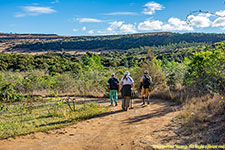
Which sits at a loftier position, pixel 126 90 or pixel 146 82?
pixel 146 82

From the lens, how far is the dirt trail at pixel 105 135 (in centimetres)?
512

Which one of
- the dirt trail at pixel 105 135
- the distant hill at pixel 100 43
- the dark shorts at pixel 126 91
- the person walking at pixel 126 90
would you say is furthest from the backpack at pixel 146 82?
the distant hill at pixel 100 43

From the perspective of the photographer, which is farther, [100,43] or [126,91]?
[100,43]

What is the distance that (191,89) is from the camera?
1125cm

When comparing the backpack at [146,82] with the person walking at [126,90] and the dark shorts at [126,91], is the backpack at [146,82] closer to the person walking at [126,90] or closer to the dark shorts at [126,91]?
the person walking at [126,90]

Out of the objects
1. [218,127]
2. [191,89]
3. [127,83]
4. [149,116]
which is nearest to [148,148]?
[218,127]

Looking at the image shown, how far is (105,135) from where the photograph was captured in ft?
19.3

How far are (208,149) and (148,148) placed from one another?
1230 mm

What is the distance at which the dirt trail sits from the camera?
16.8 feet

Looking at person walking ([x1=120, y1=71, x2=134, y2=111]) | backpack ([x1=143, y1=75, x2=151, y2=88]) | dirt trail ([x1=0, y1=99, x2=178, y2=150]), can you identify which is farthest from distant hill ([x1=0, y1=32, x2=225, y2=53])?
dirt trail ([x1=0, y1=99, x2=178, y2=150])

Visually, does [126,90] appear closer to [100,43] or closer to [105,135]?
[105,135]

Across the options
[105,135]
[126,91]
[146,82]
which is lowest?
[105,135]

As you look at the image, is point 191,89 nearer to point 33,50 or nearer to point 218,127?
point 218,127

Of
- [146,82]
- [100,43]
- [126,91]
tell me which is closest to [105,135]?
[126,91]
